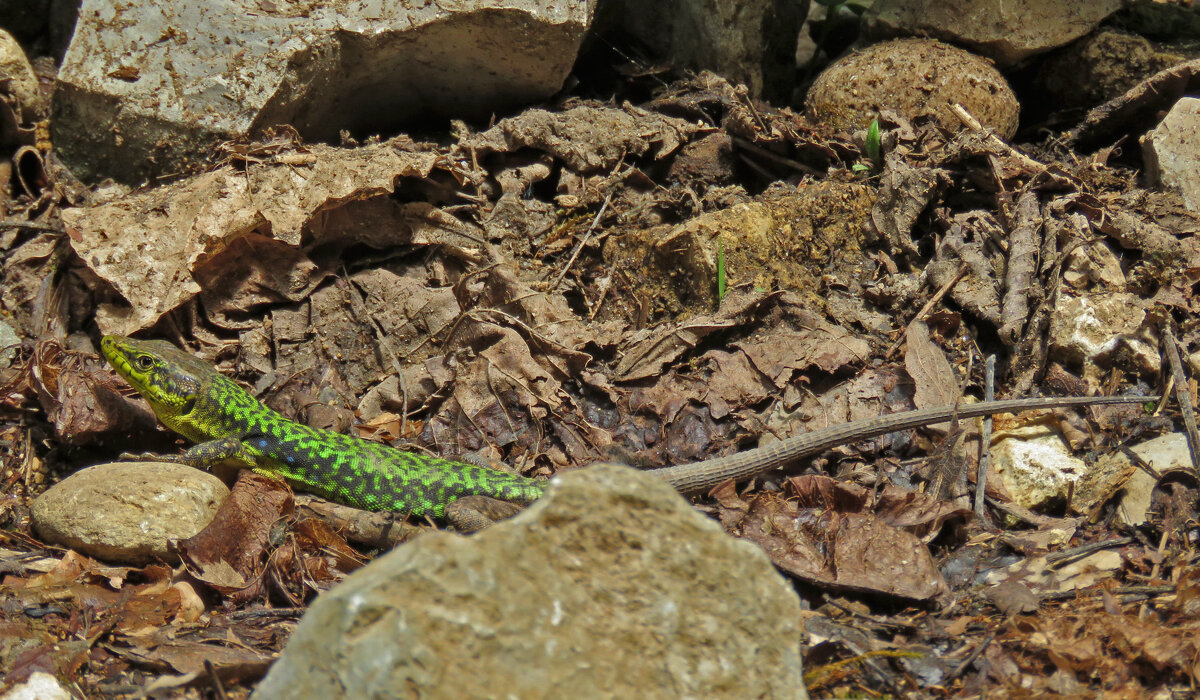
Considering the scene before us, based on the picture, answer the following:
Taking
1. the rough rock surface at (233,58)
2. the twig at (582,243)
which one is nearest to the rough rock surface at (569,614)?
the twig at (582,243)

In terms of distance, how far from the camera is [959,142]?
17.4ft

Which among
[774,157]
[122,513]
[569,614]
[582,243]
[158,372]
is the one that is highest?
[774,157]

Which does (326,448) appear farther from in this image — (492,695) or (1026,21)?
(1026,21)

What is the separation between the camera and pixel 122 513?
3.76 meters

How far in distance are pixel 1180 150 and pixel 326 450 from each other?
5.11 metres

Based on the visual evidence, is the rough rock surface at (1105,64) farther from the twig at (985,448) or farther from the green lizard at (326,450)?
the green lizard at (326,450)

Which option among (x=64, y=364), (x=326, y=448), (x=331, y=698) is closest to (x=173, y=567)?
(x=326, y=448)

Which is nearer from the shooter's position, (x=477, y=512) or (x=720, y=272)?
(x=477, y=512)

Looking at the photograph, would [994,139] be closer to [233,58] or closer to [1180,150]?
[1180,150]

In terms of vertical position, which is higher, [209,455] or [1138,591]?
[1138,591]

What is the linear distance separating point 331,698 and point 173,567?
2.09 metres

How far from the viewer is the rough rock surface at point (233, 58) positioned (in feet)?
16.7

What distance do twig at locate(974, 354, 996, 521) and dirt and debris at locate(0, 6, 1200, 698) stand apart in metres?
0.06

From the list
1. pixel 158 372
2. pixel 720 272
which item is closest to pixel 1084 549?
pixel 720 272
